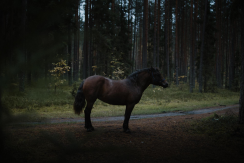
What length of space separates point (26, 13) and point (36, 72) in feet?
0.94

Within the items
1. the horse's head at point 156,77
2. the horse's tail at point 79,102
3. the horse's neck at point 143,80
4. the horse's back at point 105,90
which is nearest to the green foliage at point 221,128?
the horse's head at point 156,77

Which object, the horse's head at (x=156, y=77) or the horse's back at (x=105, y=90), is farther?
the horse's head at (x=156, y=77)

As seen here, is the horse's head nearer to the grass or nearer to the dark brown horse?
the dark brown horse

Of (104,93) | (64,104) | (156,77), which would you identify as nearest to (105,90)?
(104,93)

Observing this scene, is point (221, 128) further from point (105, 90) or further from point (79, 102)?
point (79, 102)

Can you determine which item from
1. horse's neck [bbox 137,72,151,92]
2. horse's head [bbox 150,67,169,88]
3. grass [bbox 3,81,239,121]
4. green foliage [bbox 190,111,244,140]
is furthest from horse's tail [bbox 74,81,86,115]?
green foliage [bbox 190,111,244,140]

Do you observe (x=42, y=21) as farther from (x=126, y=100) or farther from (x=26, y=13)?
(x=126, y=100)

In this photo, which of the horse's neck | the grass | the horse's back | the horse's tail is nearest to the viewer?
the grass

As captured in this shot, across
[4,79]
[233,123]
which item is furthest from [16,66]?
[233,123]

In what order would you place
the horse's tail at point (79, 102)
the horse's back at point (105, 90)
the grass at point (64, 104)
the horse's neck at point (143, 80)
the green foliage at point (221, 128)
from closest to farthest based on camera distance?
1. the grass at point (64, 104)
2. the green foliage at point (221, 128)
3. the horse's back at point (105, 90)
4. the horse's tail at point (79, 102)
5. the horse's neck at point (143, 80)

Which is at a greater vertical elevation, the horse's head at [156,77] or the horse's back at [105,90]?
the horse's head at [156,77]

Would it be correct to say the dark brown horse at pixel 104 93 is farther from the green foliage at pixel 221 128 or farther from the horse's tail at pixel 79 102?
the green foliage at pixel 221 128

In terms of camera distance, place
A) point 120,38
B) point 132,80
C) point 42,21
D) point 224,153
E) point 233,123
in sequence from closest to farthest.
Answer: point 42,21 < point 224,153 < point 132,80 < point 233,123 < point 120,38

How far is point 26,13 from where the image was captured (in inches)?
30.2
